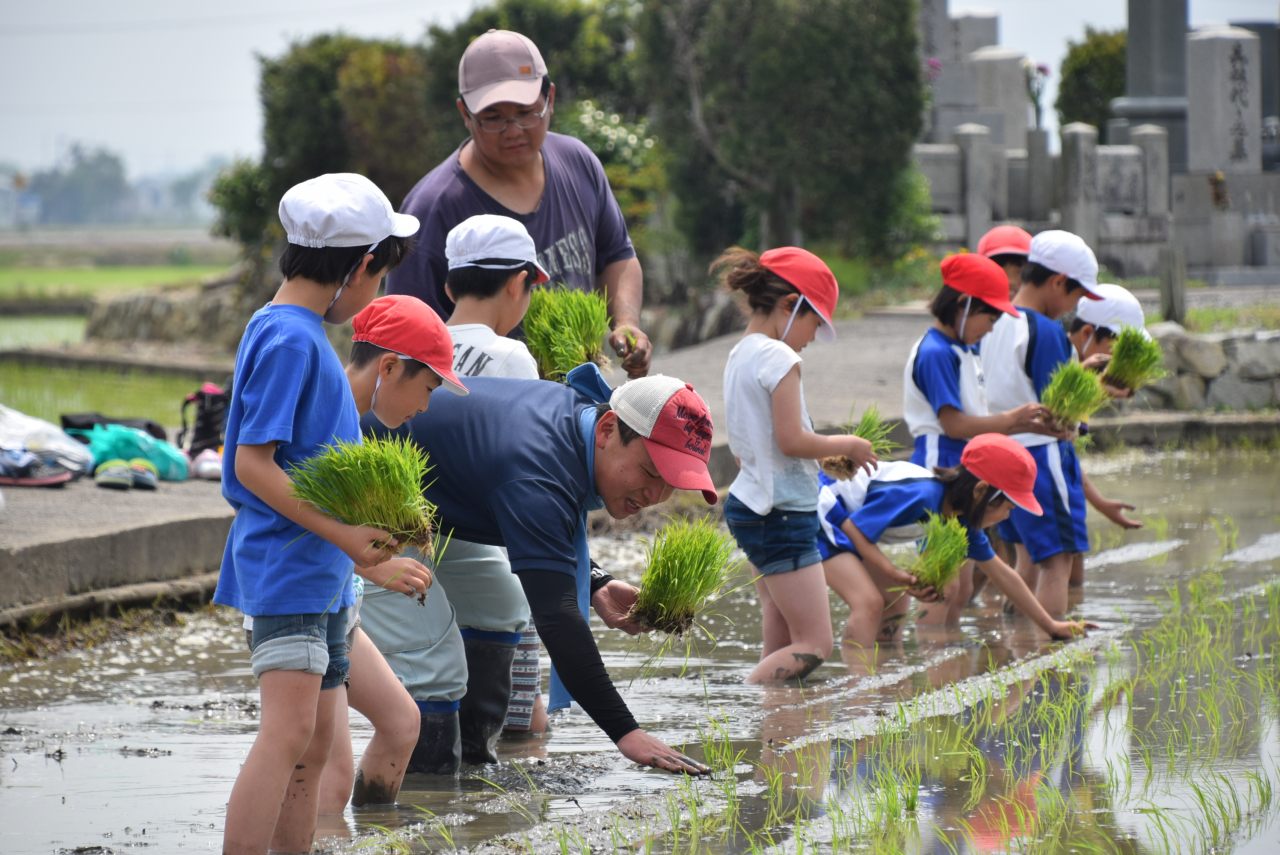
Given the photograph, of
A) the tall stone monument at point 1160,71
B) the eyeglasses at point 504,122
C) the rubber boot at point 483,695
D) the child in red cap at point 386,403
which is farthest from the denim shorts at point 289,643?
the tall stone monument at point 1160,71

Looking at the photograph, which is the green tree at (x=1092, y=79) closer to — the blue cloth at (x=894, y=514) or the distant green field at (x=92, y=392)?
the distant green field at (x=92, y=392)

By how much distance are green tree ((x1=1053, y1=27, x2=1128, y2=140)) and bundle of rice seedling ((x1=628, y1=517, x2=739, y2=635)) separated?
95.0 feet

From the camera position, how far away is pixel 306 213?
312 centimetres

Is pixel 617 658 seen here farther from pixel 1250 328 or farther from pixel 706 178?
pixel 706 178

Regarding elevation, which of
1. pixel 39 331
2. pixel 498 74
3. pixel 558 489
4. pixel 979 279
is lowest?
pixel 39 331

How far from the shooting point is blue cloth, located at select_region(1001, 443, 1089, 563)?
5.91m

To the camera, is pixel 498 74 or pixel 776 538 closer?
pixel 498 74

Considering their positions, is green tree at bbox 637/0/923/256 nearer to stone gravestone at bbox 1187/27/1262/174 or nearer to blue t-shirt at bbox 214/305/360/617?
stone gravestone at bbox 1187/27/1262/174

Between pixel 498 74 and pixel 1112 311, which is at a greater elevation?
pixel 498 74

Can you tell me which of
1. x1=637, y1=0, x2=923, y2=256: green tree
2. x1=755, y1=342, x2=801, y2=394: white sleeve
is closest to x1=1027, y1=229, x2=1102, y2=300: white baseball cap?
x1=755, y1=342, x2=801, y2=394: white sleeve

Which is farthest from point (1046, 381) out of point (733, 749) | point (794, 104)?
point (794, 104)

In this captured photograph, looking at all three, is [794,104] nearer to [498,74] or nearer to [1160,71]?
[1160,71]

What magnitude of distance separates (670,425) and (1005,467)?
252 centimetres

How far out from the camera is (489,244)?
423 cm
